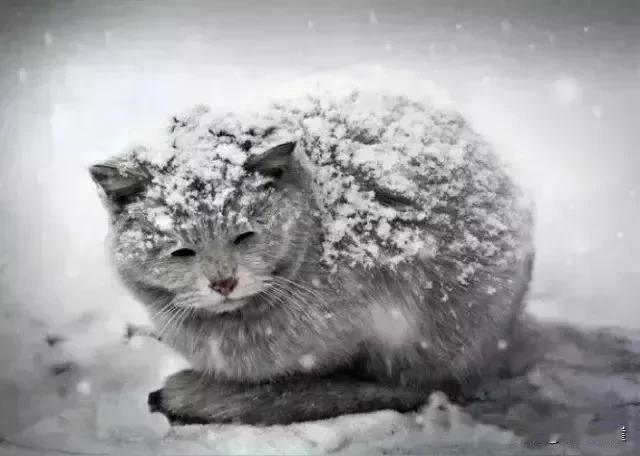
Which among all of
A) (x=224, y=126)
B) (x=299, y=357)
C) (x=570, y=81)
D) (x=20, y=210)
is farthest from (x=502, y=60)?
(x=20, y=210)

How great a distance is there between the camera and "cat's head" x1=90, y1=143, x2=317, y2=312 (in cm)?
139

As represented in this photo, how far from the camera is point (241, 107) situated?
5.16 ft

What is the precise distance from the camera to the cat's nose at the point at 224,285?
1363 millimetres

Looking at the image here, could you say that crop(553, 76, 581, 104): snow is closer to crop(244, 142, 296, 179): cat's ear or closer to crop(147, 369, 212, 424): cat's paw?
crop(244, 142, 296, 179): cat's ear

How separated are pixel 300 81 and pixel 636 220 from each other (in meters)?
0.97

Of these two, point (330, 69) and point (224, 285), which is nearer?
point (224, 285)

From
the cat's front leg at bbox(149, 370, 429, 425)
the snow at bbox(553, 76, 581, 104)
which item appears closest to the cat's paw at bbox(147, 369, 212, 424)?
the cat's front leg at bbox(149, 370, 429, 425)

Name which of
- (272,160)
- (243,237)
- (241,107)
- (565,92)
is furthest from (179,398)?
(565,92)

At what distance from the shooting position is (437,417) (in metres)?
1.59

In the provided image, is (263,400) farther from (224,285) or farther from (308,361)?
(224,285)

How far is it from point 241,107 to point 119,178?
0.36 metres

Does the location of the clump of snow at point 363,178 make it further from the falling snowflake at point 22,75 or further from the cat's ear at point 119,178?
the falling snowflake at point 22,75

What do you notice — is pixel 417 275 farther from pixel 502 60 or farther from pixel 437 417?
pixel 502 60

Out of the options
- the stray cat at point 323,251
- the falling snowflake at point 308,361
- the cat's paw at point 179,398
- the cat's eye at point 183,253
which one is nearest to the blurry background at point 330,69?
the stray cat at point 323,251
